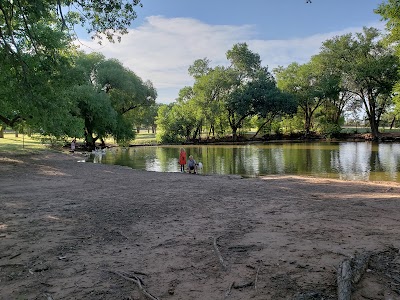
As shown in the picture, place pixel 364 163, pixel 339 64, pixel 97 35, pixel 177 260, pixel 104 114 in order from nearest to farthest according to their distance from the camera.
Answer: pixel 177 260
pixel 97 35
pixel 364 163
pixel 104 114
pixel 339 64

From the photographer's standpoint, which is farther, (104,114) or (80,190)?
(104,114)

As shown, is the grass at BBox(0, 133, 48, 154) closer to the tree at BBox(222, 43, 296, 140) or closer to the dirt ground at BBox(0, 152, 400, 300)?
the dirt ground at BBox(0, 152, 400, 300)

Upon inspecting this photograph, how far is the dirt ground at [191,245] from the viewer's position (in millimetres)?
4402

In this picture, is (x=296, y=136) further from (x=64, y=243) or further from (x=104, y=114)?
(x=64, y=243)

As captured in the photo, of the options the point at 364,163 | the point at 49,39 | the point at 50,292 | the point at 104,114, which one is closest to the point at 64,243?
the point at 50,292

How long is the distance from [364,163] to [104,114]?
→ 1102 inches

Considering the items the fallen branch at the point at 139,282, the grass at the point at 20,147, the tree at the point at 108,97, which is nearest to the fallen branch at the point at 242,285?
the fallen branch at the point at 139,282

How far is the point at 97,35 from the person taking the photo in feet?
32.9

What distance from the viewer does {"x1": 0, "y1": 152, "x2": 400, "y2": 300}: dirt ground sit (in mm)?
4402

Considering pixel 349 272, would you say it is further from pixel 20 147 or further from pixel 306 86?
pixel 306 86

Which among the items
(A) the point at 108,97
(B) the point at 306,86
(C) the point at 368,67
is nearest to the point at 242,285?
(A) the point at 108,97

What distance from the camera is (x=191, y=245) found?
239 inches

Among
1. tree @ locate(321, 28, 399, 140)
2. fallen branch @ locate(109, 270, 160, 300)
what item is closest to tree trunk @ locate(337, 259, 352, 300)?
fallen branch @ locate(109, 270, 160, 300)

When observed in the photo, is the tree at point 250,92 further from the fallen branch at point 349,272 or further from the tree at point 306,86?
the fallen branch at point 349,272
